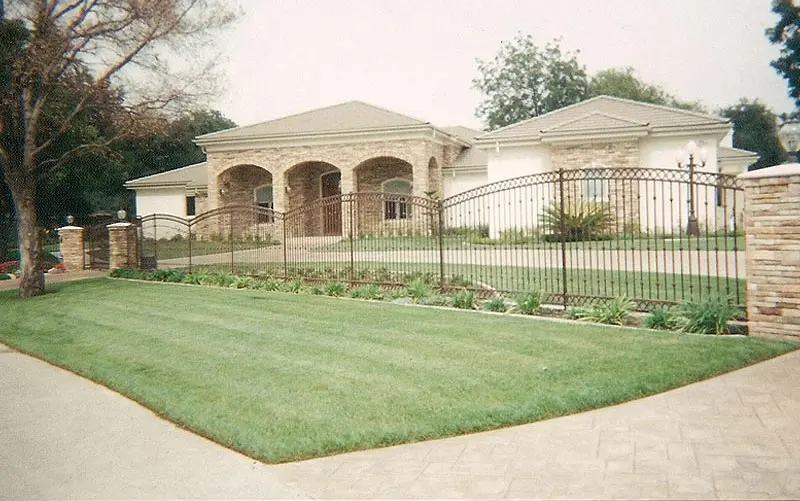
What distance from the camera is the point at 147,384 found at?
20.5 ft

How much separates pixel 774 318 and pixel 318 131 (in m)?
23.1


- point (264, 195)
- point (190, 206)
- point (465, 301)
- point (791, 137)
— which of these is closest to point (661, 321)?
point (465, 301)

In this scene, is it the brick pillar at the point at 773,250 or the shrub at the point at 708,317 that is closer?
the brick pillar at the point at 773,250

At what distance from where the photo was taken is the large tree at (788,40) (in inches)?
1111

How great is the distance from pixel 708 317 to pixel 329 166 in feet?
80.8

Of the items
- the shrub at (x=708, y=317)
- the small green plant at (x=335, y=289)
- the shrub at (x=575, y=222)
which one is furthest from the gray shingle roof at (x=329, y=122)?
the shrub at (x=708, y=317)

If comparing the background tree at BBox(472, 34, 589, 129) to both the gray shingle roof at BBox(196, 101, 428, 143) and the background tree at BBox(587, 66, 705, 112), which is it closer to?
the background tree at BBox(587, 66, 705, 112)

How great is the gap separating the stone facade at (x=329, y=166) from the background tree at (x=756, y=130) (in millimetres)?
32152

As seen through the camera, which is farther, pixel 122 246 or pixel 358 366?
pixel 122 246

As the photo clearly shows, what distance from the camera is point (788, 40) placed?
92.3ft

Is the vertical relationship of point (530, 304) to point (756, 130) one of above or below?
below

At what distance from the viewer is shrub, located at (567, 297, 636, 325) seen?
8.31 m

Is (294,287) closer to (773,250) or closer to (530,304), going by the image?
(530,304)

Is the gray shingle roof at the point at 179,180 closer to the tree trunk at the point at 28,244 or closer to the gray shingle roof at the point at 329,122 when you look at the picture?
the gray shingle roof at the point at 329,122
